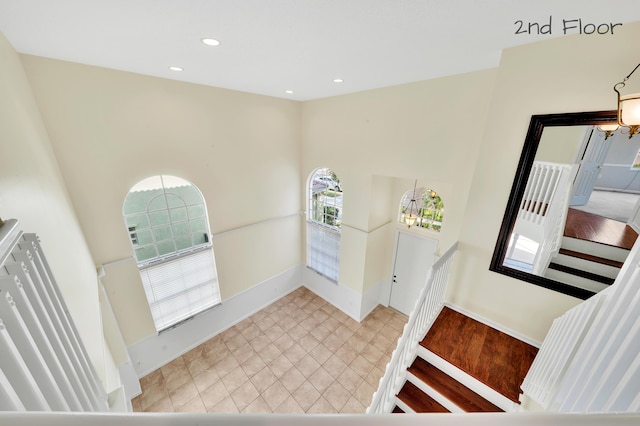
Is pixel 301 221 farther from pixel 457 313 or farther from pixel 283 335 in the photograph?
pixel 457 313

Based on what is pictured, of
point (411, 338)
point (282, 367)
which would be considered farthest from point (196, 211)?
point (411, 338)

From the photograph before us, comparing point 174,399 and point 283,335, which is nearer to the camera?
point 174,399

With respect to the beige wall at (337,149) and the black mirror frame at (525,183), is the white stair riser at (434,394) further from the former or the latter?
the black mirror frame at (525,183)

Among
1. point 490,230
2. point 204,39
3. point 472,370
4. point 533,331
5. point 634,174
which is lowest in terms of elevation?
point 472,370

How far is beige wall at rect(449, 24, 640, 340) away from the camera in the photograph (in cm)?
179

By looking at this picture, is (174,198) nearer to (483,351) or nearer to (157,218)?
(157,218)

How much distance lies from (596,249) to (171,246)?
5.21 m

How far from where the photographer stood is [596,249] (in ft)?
6.89

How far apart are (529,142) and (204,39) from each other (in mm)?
3023

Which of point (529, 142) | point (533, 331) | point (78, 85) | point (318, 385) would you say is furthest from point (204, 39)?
point (318, 385)

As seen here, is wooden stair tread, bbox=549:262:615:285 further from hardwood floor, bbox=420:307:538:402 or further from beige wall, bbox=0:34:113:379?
beige wall, bbox=0:34:113:379

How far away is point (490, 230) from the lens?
2.57 metres

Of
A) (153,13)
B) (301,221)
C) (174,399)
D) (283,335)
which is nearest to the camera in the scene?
(153,13)

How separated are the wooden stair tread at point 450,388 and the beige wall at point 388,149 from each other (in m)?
1.70
